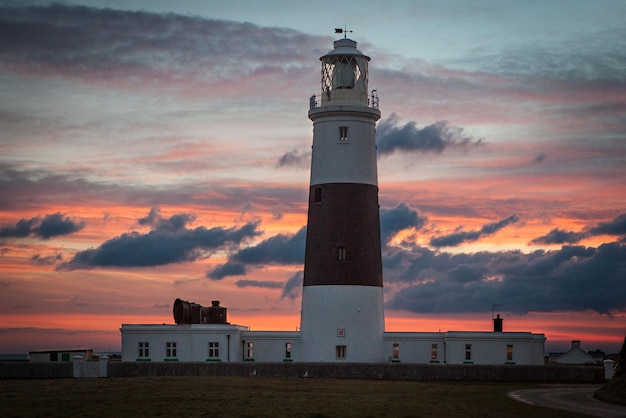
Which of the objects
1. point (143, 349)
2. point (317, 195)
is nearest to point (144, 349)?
point (143, 349)

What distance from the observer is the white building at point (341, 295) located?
58.0 m

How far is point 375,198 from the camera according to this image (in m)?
59.4

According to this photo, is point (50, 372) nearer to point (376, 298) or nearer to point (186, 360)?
point (186, 360)

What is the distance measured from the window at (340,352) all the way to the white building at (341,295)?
0.06m

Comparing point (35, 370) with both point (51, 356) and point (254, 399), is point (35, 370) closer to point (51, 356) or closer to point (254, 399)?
point (51, 356)

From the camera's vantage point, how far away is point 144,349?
6106 cm

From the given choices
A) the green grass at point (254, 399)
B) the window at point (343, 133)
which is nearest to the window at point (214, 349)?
the green grass at point (254, 399)

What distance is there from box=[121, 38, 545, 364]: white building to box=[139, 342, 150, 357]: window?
0.21 ft

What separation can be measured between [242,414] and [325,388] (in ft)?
36.9

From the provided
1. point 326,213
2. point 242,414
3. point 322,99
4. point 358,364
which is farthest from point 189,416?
point 322,99

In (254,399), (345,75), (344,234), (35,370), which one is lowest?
(254,399)

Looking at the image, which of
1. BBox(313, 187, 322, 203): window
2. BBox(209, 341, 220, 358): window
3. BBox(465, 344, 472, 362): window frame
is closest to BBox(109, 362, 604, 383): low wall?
BBox(209, 341, 220, 358): window

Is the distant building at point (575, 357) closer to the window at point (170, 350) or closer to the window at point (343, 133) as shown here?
the window at point (343, 133)

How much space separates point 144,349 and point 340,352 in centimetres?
1191
